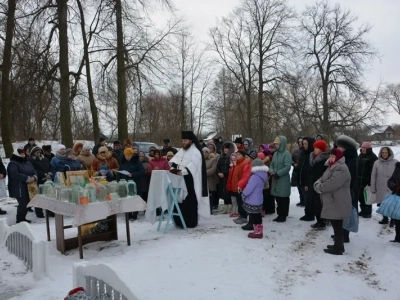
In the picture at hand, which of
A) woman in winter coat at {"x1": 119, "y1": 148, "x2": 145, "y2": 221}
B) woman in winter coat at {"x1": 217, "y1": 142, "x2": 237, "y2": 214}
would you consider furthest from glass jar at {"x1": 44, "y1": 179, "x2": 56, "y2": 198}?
woman in winter coat at {"x1": 217, "y1": 142, "x2": 237, "y2": 214}

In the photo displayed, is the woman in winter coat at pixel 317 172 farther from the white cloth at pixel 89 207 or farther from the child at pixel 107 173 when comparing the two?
the child at pixel 107 173

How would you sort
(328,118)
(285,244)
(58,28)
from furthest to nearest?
(328,118) < (58,28) < (285,244)

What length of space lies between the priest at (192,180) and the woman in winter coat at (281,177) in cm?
154

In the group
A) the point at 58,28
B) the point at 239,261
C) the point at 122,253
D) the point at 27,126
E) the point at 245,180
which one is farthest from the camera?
the point at 27,126

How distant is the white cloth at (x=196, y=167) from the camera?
7551mm

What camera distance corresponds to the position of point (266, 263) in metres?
5.53

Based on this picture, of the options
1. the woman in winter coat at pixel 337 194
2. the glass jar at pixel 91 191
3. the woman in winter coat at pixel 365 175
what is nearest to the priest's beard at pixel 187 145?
the glass jar at pixel 91 191

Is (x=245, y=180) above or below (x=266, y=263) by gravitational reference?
above

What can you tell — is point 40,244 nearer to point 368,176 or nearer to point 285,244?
point 285,244

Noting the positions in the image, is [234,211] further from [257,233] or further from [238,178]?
[257,233]

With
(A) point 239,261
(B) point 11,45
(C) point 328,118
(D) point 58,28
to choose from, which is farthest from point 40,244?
(C) point 328,118

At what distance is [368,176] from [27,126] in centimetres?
1756

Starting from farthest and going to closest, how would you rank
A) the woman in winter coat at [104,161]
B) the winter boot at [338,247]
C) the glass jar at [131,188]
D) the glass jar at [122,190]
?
the woman in winter coat at [104,161] < the glass jar at [131,188] < the glass jar at [122,190] < the winter boot at [338,247]

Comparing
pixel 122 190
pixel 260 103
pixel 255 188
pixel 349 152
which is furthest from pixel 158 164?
pixel 260 103
